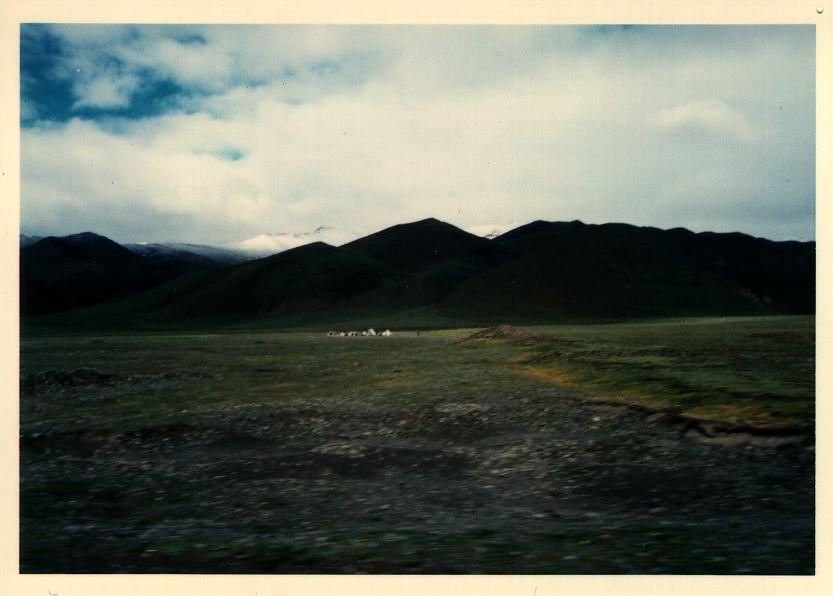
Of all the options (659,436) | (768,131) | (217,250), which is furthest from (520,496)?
(217,250)

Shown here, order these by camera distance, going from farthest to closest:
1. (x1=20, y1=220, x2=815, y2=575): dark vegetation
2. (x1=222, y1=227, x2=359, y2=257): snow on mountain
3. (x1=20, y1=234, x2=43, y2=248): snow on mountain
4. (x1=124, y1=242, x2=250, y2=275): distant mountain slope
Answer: (x1=124, y1=242, x2=250, y2=275): distant mountain slope
(x1=222, y1=227, x2=359, y2=257): snow on mountain
(x1=20, y1=234, x2=43, y2=248): snow on mountain
(x1=20, y1=220, x2=815, y2=575): dark vegetation

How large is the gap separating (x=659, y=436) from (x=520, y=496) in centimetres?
361

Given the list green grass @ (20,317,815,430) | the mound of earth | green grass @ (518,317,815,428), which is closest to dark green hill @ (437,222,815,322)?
green grass @ (518,317,815,428)

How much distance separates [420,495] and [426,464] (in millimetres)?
1328

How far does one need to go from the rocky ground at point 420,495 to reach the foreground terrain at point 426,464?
39 mm

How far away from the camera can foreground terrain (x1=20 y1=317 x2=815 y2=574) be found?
9109 mm

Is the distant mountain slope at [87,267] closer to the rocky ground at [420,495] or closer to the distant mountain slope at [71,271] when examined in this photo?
the distant mountain slope at [71,271]

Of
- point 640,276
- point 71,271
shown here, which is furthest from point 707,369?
point 640,276

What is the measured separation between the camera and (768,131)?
1342 cm

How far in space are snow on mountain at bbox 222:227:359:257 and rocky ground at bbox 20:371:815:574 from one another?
15.6ft

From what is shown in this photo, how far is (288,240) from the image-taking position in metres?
17.2

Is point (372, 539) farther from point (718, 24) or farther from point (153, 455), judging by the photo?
point (718, 24)

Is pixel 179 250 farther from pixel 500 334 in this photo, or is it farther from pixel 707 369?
pixel 707 369

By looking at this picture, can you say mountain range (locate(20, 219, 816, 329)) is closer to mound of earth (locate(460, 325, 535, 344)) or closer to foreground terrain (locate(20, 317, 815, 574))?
foreground terrain (locate(20, 317, 815, 574))
